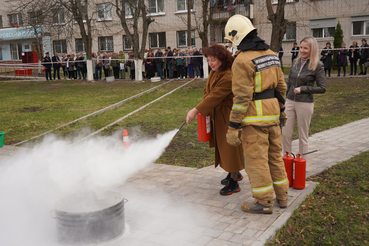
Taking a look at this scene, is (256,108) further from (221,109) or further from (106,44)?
(106,44)

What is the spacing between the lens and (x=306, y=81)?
586 centimetres

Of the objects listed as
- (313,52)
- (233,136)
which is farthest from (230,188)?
(313,52)

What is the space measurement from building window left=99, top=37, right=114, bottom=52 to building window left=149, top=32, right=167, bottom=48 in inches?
200

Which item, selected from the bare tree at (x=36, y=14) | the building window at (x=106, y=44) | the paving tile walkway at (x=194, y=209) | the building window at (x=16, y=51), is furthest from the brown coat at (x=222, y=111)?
the building window at (x=16, y=51)

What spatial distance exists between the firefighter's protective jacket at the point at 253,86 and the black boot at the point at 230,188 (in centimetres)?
126

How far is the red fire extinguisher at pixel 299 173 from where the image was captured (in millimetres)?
5137

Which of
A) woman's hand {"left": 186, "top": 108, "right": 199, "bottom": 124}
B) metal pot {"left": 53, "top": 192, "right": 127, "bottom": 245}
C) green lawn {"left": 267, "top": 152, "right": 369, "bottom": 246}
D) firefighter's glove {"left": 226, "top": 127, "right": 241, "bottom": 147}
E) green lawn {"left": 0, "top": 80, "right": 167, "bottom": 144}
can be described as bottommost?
green lawn {"left": 267, "top": 152, "right": 369, "bottom": 246}

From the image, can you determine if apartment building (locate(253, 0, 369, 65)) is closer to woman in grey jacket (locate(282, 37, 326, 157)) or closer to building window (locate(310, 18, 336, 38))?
building window (locate(310, 18, 336, 38))

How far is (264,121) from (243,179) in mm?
1846

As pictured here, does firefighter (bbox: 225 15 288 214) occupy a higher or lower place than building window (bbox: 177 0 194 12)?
lower

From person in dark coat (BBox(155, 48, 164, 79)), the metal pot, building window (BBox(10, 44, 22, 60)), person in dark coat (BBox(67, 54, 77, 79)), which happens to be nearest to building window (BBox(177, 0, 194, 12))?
person in dark coat (BBox(67, 54, 77, 79))

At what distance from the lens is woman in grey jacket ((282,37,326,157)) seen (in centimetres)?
572

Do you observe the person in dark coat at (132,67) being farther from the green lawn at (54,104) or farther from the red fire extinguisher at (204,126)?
the red fire extinguisher at (204,126)

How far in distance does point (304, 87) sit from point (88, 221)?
13.1 ft
